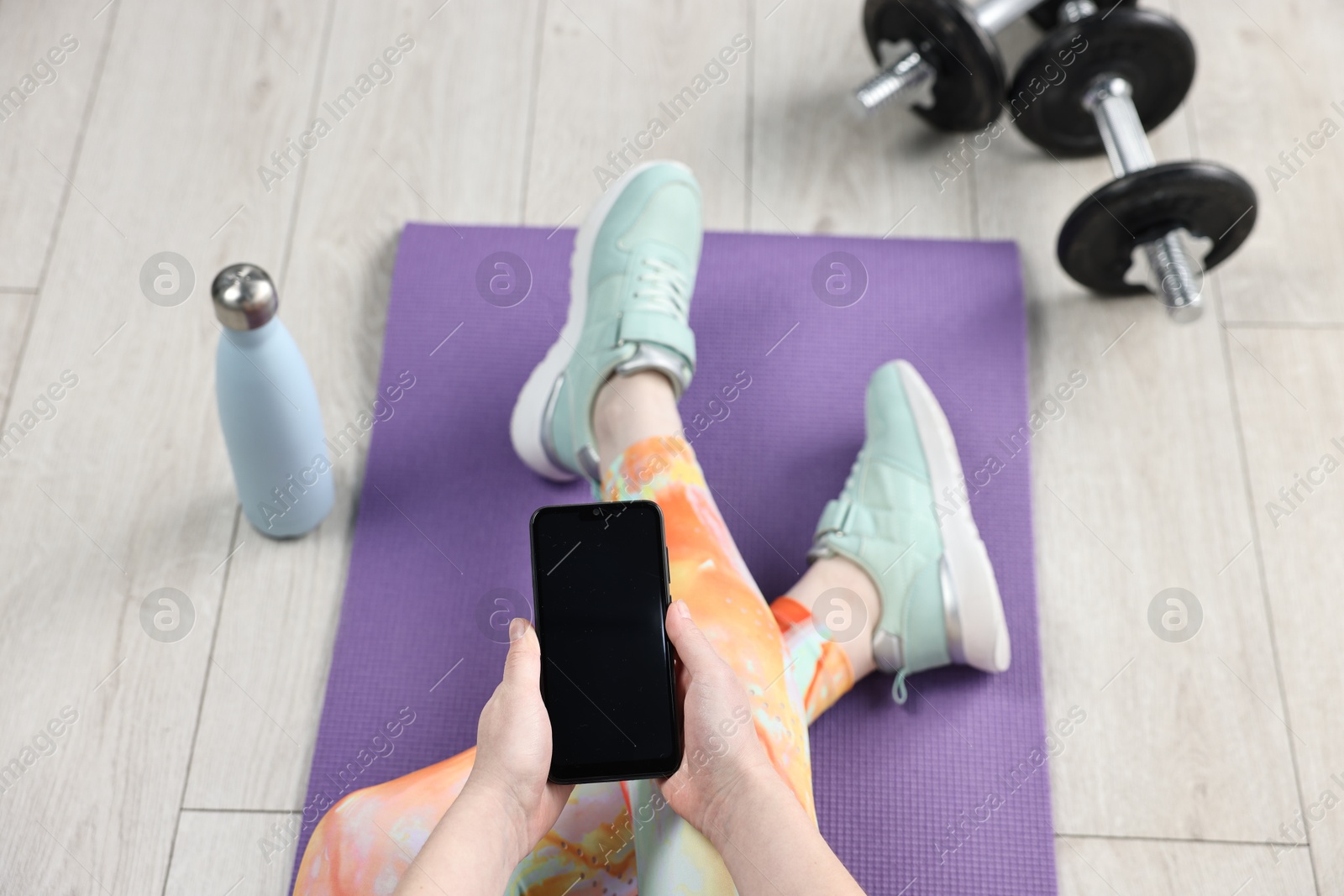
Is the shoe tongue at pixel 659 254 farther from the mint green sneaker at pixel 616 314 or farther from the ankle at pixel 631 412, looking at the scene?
the ankle at pixel 631 412

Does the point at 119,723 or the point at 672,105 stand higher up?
the point at 672,105

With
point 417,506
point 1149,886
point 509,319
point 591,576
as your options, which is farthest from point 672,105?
point 1149,886

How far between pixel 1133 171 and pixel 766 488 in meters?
0.47

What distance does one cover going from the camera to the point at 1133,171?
1.00 m

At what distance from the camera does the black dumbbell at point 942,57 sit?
41.4 inches

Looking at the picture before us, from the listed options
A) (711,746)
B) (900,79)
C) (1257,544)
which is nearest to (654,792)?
(711,746)

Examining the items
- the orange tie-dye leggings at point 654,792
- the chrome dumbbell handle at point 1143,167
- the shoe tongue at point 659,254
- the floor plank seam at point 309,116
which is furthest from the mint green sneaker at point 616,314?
the chrome dumbbell handle at point 1143,167

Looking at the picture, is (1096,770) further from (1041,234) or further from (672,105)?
(672,105)

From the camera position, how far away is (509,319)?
109 cm

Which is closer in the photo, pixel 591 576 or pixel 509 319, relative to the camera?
pixel 591 576

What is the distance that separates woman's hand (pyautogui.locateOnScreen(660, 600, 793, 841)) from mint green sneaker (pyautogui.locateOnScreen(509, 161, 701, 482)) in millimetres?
270

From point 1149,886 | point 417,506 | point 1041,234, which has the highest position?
point 1041,234

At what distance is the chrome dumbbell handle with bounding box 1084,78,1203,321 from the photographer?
100 centimetres

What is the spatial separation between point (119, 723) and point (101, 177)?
2.06ft
